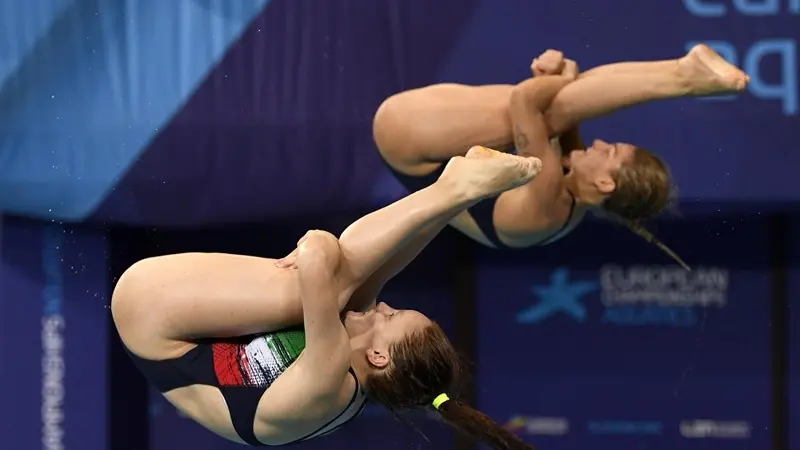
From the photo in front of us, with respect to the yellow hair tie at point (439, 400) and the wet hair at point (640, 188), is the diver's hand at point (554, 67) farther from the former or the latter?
the yellow hair tie at point (439, 400)

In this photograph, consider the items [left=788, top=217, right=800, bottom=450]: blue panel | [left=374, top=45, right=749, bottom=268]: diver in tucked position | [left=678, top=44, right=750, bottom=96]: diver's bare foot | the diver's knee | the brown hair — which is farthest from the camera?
[left=788, top=217, right=800, bottom=450]: blue panel

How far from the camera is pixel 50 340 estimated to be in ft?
11.5

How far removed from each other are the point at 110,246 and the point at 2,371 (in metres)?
0.55

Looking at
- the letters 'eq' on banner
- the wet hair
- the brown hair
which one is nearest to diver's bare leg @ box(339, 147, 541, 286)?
the brown hair

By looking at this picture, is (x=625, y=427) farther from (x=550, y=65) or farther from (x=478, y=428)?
(x=478, y=428)

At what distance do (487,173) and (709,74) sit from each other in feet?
2.47

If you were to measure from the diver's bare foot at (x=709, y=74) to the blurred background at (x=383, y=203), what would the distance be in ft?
3.31

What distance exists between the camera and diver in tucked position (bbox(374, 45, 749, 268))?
104 inches

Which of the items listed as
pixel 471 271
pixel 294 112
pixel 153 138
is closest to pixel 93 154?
pixel 153 138

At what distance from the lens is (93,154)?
350cm

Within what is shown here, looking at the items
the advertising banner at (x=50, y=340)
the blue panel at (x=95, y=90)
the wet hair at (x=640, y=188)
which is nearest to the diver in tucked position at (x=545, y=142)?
the wet hair at (x=640, y=188)

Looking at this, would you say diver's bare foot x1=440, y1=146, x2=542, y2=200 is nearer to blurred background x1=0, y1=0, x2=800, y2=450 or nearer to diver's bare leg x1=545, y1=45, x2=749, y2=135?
diver's bare leg x1=545, y1=45, x2=749, y2=135

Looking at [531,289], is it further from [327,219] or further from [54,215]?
[54,215]

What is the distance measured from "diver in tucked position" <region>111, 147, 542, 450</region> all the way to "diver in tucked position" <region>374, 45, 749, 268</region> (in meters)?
0.68
